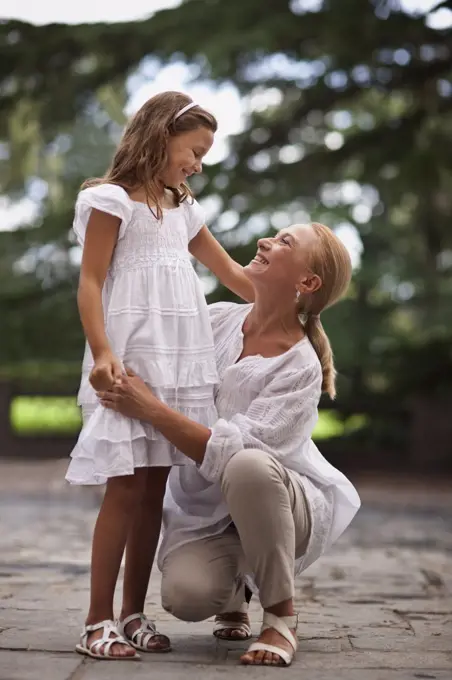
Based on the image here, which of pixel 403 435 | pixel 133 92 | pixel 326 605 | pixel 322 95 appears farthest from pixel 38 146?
pixel 326 605

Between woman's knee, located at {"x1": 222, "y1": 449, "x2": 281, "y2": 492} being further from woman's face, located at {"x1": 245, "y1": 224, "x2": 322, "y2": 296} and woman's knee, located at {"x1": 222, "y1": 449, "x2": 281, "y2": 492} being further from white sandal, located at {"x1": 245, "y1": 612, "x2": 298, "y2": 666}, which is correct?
woman's face, located at {"x1": 245, "y1": 224, "x2": 322, "y2": 296}

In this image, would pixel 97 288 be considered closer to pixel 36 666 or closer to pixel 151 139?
pixel 151 139

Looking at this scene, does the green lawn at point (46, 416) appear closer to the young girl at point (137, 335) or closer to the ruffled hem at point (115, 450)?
the young girl at point (137, 335)

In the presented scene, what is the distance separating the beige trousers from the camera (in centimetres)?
259

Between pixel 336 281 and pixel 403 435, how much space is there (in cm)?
788

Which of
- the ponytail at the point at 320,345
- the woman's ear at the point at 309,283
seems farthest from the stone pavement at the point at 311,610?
the woman's ear at the point at 309,283

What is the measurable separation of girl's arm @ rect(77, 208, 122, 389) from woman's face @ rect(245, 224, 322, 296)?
0.40 m

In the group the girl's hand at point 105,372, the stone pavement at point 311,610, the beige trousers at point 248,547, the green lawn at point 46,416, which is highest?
the girl's hand at point 105,372

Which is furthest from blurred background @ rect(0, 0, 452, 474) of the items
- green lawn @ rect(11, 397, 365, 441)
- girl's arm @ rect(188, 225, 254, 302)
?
girl's arm @ rect(188, 225, 254, 302)

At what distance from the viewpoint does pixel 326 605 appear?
3582 mm

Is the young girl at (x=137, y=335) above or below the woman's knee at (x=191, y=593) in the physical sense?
above

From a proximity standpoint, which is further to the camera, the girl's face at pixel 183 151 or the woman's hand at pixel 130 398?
the girl's face at pixel 183 151

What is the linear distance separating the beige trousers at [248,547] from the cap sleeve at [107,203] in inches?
25.2

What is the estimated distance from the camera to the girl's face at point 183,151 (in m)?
2.78
